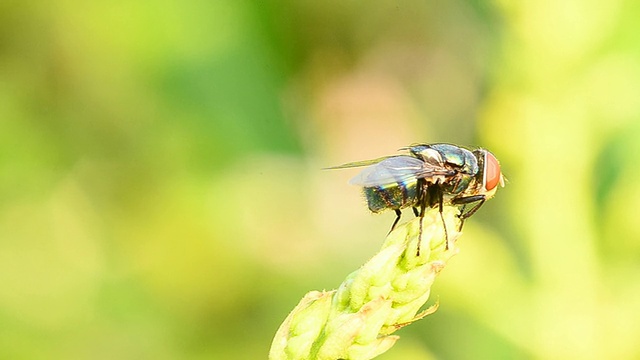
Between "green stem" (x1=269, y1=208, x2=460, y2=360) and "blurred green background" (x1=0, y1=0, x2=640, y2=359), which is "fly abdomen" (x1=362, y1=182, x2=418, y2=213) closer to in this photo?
"green stem" (x1=269, y1=208, x2=460, y2=360)

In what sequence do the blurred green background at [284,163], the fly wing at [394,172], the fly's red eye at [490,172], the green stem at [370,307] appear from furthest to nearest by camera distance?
the blurred green background at [284,163], the fly's red eye at [490,172], the fly wing at [394,172], the green stem at [370,307]

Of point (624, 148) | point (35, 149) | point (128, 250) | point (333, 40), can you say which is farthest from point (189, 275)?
point (624, 148)

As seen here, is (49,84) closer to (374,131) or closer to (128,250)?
(128,250)

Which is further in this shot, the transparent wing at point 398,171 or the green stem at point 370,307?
the transparent wing at point 398,171

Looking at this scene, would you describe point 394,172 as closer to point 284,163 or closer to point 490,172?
point 490,172

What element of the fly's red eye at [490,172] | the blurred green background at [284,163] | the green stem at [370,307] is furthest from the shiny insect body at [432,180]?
the blurred green background at [284,163]

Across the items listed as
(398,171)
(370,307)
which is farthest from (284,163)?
(370,307)

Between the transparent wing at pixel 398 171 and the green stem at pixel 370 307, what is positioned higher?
the transparent wing at pixel 398 171

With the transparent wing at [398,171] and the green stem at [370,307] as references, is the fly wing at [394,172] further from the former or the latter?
the green stem at [370,307]

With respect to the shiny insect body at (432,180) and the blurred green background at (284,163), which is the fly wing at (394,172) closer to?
the shiny insect body at (432,180)

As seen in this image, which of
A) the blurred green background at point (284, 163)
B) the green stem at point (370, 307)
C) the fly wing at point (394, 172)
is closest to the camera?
the green stem at point (370, 307)
